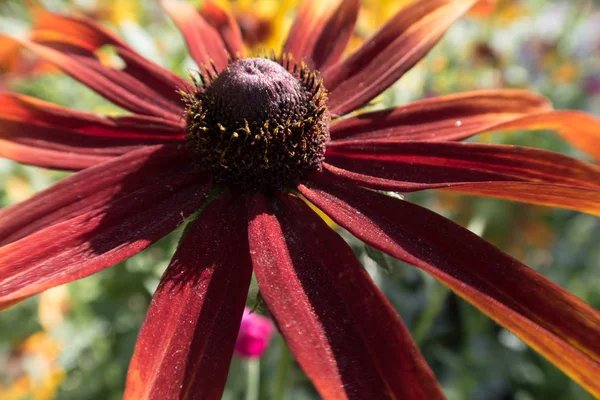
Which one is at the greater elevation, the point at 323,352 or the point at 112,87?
the point at 112,87

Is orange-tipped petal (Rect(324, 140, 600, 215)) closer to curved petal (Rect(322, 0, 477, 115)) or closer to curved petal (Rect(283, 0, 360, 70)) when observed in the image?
curved petal (Rect(322, 0, 477, 115))

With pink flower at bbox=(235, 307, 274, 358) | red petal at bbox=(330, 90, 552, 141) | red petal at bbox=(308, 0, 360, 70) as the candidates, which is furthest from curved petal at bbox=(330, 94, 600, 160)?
pink flower at bbox=(235, 307, 274, 358)

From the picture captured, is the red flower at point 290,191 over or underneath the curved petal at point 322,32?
underneath

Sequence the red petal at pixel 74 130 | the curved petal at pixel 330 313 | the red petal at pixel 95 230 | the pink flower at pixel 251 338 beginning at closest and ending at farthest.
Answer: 1. the curved petal at pixel 330 313
2. the red petal at pixel 95 230
3. the red petal at pixel 74 130
4. the pink flower at pixel 251 338

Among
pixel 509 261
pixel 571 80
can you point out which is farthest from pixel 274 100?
pixel 571 80

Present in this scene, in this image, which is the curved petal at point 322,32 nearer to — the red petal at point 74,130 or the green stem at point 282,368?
the red petal at point 74,130

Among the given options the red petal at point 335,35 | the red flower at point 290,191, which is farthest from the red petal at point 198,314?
the red petal at point 335,35

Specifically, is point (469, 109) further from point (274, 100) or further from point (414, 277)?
point (414, 277)
